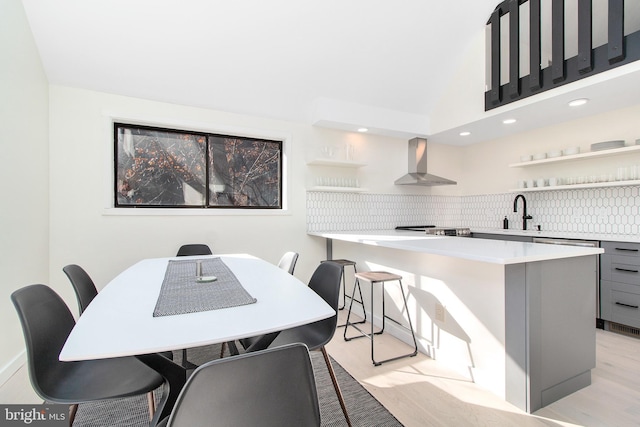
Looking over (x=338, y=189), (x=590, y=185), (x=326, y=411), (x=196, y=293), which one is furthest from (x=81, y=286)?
(x=590, y=185)

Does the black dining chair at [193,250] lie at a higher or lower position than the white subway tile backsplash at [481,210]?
lower

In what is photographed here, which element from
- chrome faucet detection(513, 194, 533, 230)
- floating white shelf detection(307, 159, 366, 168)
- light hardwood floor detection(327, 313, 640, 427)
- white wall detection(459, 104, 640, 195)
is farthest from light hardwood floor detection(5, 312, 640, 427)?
floating white shelf detection(307, 159, 366, 168)

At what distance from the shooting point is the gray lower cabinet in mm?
2629

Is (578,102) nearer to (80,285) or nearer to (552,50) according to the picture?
(552,50)

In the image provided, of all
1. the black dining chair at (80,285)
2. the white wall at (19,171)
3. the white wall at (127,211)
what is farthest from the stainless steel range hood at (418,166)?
the white wall at (19,171)

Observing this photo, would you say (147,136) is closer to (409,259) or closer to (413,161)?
(409,259)

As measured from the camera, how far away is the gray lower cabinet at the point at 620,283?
8.63 ft

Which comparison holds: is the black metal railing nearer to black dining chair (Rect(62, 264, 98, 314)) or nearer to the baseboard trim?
black dining chair (Rect(62, 264, 98, 314))

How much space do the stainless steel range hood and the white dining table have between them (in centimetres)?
298

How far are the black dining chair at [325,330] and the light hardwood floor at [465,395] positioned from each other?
488 mm

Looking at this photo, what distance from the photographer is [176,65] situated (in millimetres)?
2775

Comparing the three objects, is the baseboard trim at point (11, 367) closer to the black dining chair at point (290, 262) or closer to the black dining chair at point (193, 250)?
the black dining chair at point (193, 250)

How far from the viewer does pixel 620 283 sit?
2725 mm

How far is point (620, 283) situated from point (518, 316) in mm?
1929
